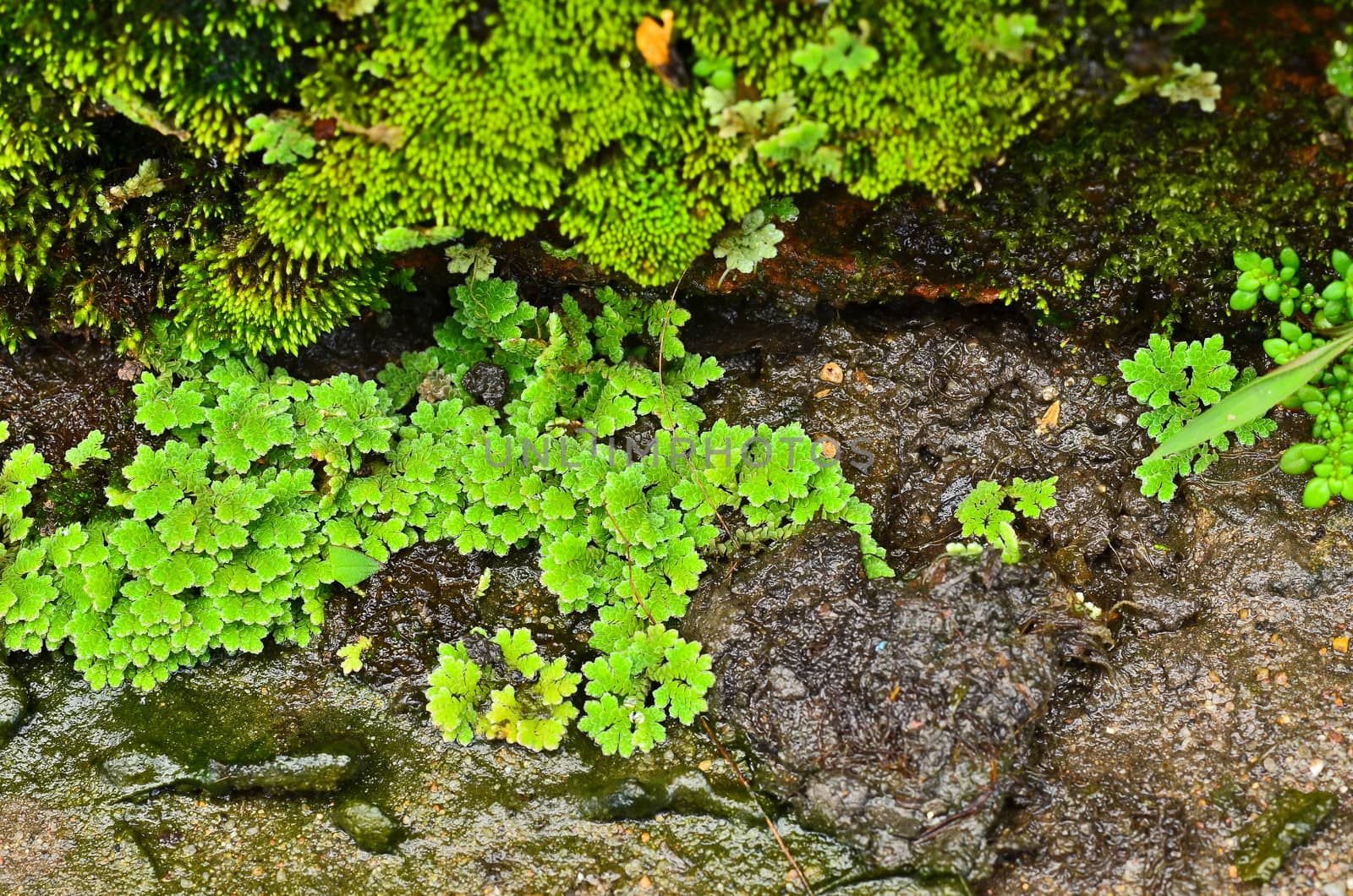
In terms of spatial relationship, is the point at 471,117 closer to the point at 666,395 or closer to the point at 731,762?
the point at 666,395

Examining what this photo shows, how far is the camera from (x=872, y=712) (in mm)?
3957

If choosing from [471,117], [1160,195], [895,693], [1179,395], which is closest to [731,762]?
[895,693]

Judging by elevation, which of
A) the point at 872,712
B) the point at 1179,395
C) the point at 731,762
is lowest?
the point at 731,762

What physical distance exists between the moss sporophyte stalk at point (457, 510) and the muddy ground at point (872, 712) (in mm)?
175

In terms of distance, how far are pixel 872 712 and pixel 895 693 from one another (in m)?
0.12

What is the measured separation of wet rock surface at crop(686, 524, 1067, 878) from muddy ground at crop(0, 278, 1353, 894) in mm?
11

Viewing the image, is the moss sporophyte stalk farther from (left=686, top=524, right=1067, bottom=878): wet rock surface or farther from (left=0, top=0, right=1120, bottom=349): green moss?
(left=0, top=0, right=1120, bottom=349): green moss

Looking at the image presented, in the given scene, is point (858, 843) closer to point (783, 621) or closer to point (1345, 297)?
point (783, 621)

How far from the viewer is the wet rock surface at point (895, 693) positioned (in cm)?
384

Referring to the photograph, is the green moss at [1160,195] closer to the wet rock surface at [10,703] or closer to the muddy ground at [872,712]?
the muddy ground at [872,712]

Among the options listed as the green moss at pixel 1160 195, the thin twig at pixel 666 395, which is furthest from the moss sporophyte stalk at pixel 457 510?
the green moss at pixel 1160 195

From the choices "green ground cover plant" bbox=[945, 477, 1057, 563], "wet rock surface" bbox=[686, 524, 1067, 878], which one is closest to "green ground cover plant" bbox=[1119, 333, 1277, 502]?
"green ground cover plant" bbox=[945, 477, 1057, 563]

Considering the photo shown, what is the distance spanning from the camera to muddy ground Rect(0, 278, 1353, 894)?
3.86 m

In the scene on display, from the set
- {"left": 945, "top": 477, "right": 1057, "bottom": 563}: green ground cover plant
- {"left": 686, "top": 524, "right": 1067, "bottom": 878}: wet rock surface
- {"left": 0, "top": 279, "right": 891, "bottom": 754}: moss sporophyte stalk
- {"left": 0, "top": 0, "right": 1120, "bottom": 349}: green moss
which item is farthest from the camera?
{"left": 945, "top": 477, "right": 1057, "bottom": 563}: green ground cover plant
